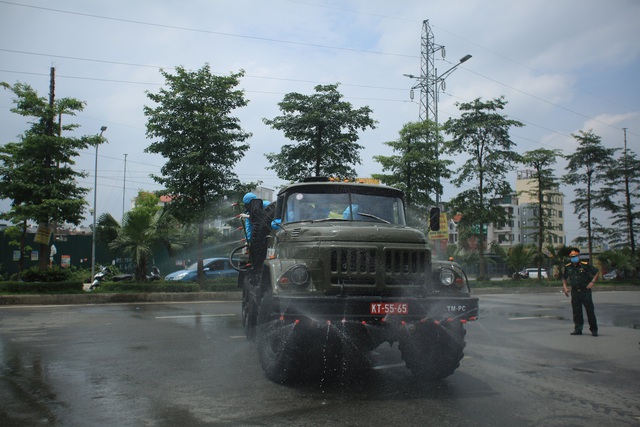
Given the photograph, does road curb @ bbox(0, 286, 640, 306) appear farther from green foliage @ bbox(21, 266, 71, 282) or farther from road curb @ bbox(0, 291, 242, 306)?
green foliage @ bbox(21, 266, 71, 282)

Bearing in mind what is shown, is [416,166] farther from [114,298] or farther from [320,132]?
[114,298]

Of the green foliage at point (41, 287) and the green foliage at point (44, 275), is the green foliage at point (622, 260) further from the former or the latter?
the green foliage at point (44, 275)

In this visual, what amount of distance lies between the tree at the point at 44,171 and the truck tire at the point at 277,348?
43.2 feet

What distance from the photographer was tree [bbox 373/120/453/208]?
22719mm

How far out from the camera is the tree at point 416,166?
22719 mm

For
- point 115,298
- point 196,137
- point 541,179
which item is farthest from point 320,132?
point 541,179

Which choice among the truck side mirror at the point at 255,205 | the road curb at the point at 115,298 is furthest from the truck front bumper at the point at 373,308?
the road curb at the point at 115,298

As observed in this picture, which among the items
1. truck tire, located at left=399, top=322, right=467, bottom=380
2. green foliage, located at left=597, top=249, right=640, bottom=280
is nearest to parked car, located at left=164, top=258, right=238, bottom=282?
truck tire, located at left=399, top=322, right=467, bottom=380

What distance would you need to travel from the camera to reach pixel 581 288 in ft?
33.7

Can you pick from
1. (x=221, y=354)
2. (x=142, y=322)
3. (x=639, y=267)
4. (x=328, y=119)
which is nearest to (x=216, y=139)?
(x=328, y=119)

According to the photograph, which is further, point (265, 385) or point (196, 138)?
point (196, 138)

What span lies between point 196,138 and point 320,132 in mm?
4786

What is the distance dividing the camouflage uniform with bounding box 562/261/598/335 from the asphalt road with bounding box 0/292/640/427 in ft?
1.62

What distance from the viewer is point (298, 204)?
652 cm
